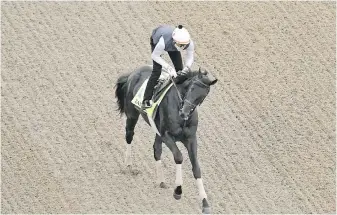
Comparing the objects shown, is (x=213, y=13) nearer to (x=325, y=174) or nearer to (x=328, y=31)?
(x=328, y=31)

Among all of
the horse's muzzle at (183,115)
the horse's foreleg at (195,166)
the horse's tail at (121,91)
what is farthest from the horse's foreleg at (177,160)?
the horse's tail at (121,91)

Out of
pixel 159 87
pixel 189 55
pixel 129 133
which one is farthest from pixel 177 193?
pixel 189 55

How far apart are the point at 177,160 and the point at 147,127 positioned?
8.52 ft

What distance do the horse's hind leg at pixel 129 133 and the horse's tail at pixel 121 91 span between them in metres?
0.32

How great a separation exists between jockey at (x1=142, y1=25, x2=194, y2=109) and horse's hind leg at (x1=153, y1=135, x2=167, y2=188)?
0.64 meters

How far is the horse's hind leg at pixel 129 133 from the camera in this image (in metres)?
13.0

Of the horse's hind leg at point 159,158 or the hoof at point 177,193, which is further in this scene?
the horse's hind leg at point 159,158

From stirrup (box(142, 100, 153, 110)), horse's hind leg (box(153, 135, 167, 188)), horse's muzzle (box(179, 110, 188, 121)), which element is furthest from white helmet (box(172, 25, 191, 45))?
horse's hind leg (box(153, 135, 167, 188))

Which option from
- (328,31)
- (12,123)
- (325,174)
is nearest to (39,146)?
(12,123)

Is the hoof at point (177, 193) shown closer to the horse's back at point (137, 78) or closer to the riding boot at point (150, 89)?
the riding boot at point (150, 89)

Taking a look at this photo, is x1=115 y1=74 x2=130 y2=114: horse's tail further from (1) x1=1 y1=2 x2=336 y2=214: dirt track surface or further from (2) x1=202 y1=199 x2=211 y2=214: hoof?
(2) x1=202 y1=199 x2=211 y2=214: hoof

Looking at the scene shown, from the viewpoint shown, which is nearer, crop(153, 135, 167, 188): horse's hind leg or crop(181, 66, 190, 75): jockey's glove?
crop(181, 66, 190, 75): jockey's glove

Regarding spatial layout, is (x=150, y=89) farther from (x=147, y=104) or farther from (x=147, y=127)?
(x=147, y=127)

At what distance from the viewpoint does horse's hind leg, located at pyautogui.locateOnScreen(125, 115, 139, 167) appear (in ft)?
42.8
